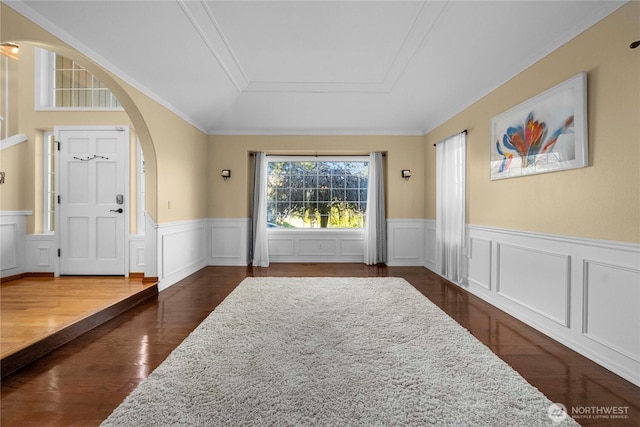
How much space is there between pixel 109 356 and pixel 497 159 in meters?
4.24

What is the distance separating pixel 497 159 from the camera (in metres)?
3.45

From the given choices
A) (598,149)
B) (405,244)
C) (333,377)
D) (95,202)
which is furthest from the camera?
(405,244)

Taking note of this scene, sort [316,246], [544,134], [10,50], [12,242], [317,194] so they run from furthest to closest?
[317,194], [316,246], [10,50], [12,242], [544,134]

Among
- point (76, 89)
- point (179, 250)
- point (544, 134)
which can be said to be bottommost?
point (179, 250)

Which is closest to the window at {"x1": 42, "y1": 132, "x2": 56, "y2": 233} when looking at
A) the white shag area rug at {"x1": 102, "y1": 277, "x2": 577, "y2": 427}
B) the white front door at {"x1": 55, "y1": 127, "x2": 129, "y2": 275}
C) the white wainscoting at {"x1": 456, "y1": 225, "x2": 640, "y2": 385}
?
the white front door at {"x1": 55, "y1": 127, "x2": 129, "y2": 275}

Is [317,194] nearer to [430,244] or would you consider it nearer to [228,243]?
[228,243]

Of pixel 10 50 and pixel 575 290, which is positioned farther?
pixel 10 50

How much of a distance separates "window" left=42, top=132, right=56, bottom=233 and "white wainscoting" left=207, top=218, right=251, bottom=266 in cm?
230

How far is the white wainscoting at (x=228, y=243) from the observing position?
5711 mm

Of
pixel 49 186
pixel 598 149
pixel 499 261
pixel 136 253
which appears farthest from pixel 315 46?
pixel 49 186

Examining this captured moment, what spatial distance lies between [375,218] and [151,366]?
4.45 m

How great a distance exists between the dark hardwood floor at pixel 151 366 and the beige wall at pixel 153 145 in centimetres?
148

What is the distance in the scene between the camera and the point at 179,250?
4582 mm

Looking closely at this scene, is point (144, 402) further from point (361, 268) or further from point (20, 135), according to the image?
point (20, 135)
